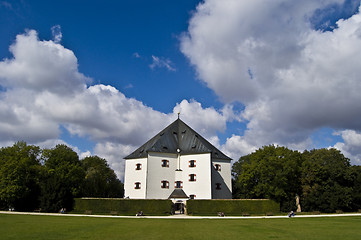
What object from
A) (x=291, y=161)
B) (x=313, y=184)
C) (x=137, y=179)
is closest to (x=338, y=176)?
(x=313, y=184)

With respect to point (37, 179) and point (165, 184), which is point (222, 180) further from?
point (37, 179)

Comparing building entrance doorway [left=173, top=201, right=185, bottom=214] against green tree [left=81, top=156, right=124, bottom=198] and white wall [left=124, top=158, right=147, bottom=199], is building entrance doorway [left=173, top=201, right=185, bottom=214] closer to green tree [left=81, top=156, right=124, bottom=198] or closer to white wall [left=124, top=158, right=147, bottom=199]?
white wall [left=124, top=158, right=147, bottom=199]

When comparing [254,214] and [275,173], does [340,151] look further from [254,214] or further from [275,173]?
[254,214]

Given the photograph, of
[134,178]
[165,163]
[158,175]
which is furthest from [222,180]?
[134,178]

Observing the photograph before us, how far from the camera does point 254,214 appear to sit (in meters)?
39.7

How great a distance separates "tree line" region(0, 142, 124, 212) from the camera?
3991 cm

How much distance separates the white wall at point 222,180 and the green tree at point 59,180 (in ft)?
75.8

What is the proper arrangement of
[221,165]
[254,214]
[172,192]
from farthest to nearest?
[221,165] → [172,192] → [254,214]

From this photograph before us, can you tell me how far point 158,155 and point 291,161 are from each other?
2157 centimetres

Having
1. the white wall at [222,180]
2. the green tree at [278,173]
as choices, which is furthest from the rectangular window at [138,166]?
the green tree at [278,173]

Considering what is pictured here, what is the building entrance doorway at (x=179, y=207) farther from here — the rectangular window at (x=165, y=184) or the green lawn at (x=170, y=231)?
the green lawn at (x=170, y=231)

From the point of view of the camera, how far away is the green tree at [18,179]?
39.6 m

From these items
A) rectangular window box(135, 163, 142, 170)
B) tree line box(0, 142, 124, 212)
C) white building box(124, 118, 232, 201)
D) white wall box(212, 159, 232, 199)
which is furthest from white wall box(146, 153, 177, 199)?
tree line box(0, 142, 124, 212)

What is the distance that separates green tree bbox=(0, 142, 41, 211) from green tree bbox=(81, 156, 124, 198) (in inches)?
461
